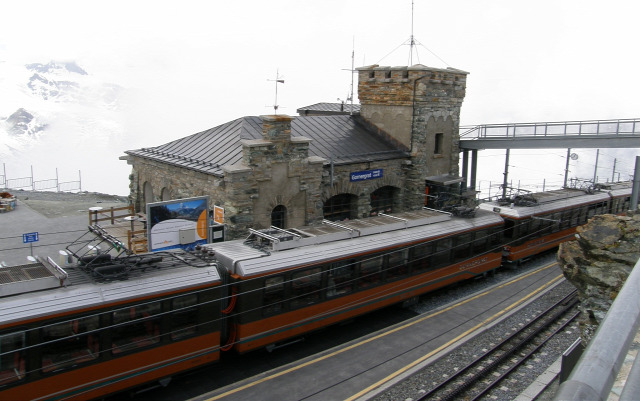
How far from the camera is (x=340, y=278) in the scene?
15594mm

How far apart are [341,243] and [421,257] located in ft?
11.9

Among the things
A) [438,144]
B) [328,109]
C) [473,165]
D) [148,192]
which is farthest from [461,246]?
[328,109]

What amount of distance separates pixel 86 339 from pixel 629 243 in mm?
12485

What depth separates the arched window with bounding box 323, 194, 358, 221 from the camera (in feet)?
76.3

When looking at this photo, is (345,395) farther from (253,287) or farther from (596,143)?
(596,143)

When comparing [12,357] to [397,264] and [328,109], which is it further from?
[328,109]

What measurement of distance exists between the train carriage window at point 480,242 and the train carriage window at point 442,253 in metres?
1.78

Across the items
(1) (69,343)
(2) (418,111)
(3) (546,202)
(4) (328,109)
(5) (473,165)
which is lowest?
(1) (69,343)

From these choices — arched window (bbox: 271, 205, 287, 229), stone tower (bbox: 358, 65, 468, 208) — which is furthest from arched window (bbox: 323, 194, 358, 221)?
stone tower (bbox: 358, 65, 468, 208)

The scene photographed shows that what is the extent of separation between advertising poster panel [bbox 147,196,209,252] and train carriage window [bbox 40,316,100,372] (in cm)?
624

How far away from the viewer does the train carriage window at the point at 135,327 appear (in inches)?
448

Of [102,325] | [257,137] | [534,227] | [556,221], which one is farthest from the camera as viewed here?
[556,221]

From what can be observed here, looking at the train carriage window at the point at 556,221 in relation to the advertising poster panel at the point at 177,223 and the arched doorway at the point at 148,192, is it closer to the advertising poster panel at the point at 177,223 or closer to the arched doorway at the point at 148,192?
the advertising poster panel at the point at 177,223

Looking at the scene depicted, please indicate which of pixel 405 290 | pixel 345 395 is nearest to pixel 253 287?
pixel 345 395
